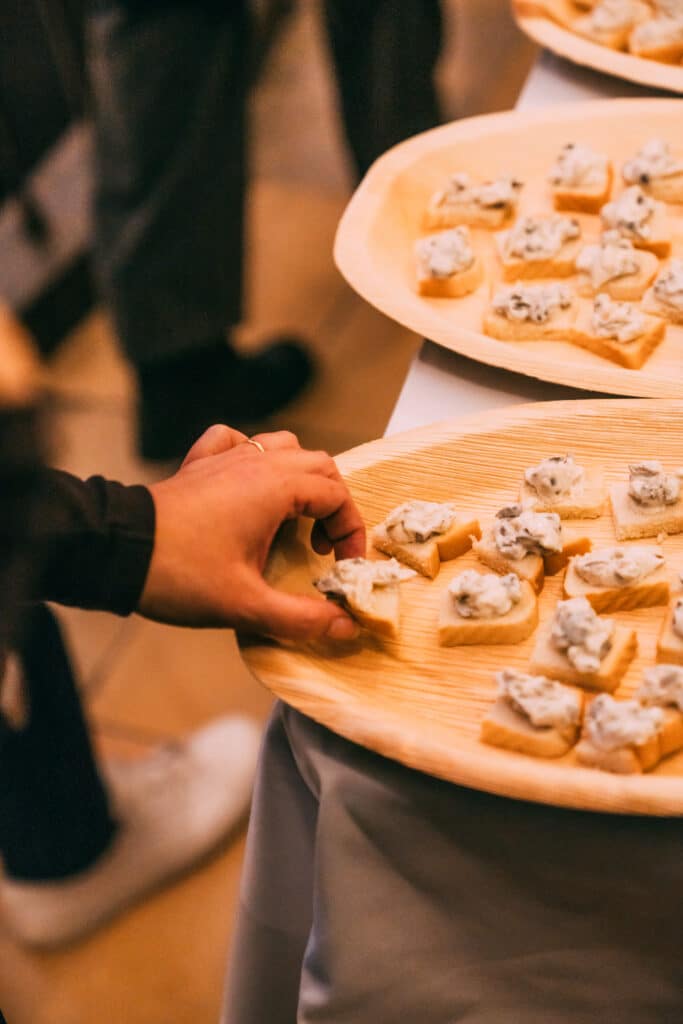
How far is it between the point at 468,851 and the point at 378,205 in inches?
36.3

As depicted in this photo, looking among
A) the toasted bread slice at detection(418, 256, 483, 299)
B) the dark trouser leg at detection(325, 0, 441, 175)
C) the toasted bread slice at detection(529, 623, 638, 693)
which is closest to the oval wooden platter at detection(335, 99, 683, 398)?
the toasted bread slice at detection(418, 256, 483, 299)

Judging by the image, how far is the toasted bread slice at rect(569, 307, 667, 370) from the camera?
1.22 m

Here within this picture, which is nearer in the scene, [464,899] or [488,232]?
[464,899]

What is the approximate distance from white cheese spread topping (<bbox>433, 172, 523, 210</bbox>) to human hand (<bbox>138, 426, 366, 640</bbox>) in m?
0.59

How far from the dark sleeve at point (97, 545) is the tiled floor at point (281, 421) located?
0.04 m

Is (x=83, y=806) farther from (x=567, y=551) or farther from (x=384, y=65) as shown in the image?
(x=384, y=65)

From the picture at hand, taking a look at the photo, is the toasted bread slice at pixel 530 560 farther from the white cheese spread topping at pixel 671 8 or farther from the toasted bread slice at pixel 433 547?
the white cheese spread topping at pixel 671 8

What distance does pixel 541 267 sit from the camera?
4.44 feet

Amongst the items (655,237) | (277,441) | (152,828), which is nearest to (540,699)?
(277,441)

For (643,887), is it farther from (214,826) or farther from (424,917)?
(214,826)

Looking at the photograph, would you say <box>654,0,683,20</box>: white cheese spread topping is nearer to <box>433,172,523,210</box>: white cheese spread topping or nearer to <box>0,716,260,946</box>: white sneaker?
<box>433,172,523,210</box>: white cheese spread topping

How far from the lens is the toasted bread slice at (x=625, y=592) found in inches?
39.4

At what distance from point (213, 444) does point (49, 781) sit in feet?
2.69

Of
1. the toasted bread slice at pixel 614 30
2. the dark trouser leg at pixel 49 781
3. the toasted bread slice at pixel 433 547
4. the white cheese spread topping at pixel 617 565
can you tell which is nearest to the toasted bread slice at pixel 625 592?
the white cheese spread topping at pixel 617 565
